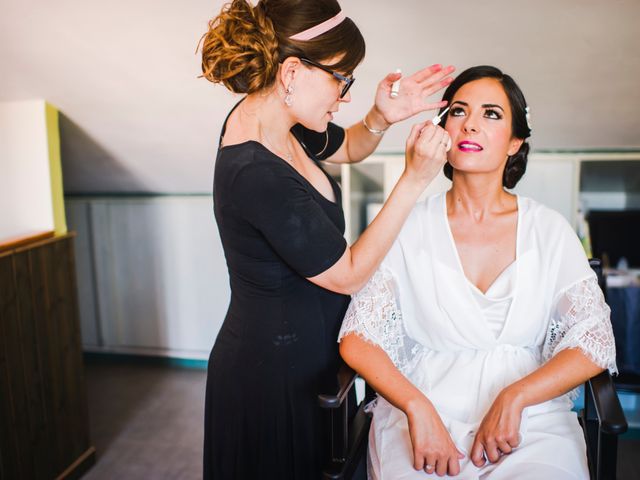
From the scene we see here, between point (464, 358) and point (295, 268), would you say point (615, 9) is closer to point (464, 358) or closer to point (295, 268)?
point (464, 358)

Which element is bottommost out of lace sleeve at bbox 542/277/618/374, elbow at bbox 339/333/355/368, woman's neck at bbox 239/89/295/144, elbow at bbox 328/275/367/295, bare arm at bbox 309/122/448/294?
elbow at bbox 339/333/355/368

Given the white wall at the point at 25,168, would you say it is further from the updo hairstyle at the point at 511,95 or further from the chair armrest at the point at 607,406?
the chair armrest at the point at 607,406

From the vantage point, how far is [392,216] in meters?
1.17

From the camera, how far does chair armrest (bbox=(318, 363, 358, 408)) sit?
117 centimetres

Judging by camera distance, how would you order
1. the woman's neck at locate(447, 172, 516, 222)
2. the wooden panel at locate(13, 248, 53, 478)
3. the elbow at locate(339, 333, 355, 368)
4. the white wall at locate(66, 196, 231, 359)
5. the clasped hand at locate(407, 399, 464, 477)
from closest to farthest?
the clasped hand at locate(407, 399, 464, 477) < the elbow at locate(339, 333, 355, 368) < the woman's neck at locate(447, 172, 516, 222) < the wooden panel at locate(13, 248, 53, 478) < the white wall at locate(66, 196, 231, 359)

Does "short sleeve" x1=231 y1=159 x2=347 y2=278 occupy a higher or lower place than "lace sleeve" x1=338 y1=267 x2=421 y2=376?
higher

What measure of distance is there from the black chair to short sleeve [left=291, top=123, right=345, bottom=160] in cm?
62

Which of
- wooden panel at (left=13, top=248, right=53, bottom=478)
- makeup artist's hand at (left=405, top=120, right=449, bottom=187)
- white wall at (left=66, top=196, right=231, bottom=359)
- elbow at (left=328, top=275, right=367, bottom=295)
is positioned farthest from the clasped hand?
white wall at (left=66, top=196, right=231, bottom=359)

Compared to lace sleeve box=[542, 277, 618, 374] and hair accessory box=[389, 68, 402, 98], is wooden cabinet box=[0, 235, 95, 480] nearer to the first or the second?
hair accessory box=[389, 68, 402, 98]

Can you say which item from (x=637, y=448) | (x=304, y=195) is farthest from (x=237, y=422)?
(x=637, y=448)

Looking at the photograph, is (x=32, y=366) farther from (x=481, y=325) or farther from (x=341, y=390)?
(x=481, y=325)

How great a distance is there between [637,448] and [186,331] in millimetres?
2311

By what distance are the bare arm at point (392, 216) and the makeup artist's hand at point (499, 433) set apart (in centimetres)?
41

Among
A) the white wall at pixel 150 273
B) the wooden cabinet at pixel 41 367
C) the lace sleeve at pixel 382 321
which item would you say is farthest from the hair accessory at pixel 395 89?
the white wall at pixel 150 273
